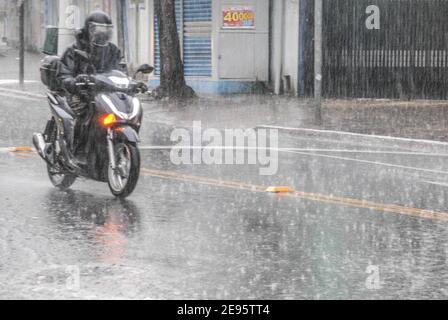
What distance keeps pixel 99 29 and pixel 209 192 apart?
2062 mm

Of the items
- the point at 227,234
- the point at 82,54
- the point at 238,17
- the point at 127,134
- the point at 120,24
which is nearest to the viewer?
the point at 227,234

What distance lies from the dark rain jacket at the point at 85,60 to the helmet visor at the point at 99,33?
0.24 ft

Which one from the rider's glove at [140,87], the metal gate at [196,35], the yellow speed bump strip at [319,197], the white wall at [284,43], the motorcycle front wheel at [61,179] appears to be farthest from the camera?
the metal gate at [196,35]

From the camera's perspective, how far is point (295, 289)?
6848mm

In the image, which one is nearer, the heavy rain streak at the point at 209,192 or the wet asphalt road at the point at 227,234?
the wet asphalt road at the point at 227,234

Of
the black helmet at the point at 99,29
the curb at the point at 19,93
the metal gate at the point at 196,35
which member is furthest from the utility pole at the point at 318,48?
the metal gate at the point at 196,35

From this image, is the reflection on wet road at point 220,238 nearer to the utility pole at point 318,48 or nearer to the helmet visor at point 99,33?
the helmet visor at point 99,33

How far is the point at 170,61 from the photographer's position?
24.9 meters

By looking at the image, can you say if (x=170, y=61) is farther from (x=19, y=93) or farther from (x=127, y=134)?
(x=127, y=134)

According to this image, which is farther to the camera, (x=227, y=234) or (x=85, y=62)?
(x=85, y=62)

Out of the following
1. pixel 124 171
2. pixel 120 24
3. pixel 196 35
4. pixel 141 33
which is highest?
pixel 120 24

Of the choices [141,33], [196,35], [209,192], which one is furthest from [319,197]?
[141,33]

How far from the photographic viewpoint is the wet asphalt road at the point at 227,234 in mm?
6934

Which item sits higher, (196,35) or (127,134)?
(196,35)
